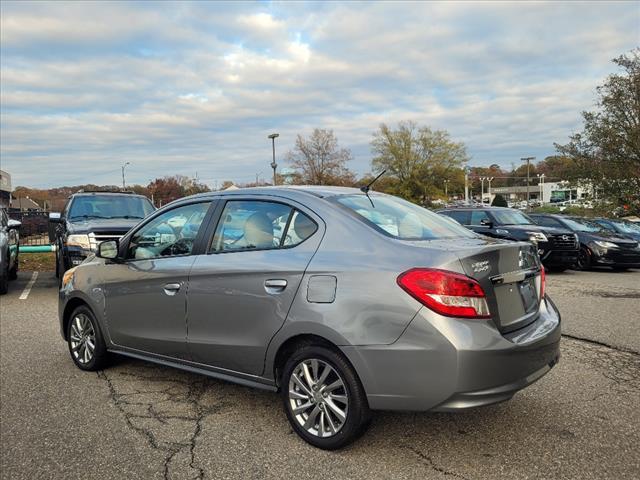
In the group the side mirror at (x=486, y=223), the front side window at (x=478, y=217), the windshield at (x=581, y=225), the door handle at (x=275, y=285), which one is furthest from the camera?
the windshield at (x=581, y=225)

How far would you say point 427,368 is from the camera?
296 centimetres

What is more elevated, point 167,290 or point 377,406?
point 167,290

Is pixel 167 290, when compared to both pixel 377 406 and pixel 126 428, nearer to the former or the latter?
pixel 126 428

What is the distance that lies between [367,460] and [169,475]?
1.17 metres

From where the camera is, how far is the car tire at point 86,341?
502 centimetres

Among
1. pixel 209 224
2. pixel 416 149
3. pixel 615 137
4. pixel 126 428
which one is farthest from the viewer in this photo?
pixel 416 149

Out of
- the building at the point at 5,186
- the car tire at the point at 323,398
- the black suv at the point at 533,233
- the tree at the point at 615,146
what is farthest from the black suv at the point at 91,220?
the building at the point at 5,186

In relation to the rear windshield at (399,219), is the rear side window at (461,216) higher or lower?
lower

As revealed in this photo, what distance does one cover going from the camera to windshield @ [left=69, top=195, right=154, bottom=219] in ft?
33.8

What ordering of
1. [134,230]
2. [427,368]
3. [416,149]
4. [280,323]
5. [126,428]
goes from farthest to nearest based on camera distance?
[416,149] → [134,230] → [126,428] → [280,323] → [427,368]

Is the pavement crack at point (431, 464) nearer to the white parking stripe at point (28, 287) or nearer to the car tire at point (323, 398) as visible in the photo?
the car tire at point (323, 398)

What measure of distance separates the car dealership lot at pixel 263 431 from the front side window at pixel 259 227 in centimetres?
130

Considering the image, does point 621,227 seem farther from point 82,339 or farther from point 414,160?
point 414,160

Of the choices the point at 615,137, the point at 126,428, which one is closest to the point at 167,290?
the point at 126,428
